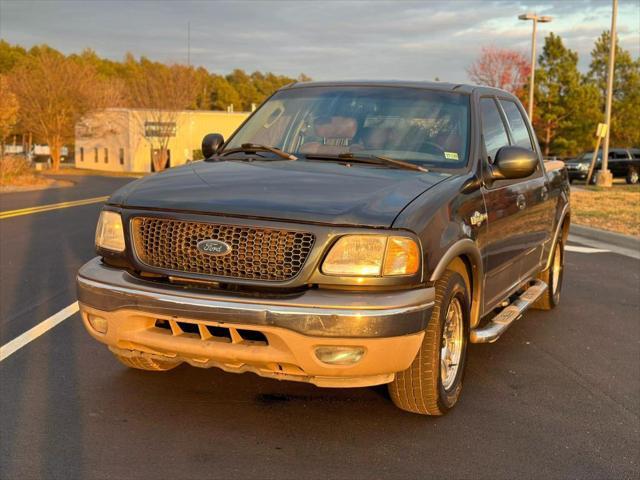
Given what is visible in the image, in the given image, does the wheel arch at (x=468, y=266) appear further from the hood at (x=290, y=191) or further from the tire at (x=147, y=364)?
the tire at (x=147, y=364)

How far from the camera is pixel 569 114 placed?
2036 inches

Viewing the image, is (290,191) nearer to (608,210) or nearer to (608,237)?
(608,237)

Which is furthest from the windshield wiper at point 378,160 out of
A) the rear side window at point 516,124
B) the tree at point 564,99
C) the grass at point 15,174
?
the tree at point 564,99

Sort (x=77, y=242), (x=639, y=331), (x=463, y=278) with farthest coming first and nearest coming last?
(x=77, y=242) < (x=639, y=331) < (x=463, y=278)

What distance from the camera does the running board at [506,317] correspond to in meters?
4.81

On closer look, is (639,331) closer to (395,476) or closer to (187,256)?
(395,476)

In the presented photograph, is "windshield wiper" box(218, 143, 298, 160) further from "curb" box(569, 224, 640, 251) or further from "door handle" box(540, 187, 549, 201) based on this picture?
"curb" box(569, 224, 640, 251)

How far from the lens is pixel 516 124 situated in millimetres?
6367

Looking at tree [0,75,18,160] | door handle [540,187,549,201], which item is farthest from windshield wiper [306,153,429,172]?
tree [0,75,18,160]

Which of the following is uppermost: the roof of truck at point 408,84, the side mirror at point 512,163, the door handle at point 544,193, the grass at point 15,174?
the roof of truck at point 408,84

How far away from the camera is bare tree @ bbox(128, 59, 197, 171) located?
7119 cm

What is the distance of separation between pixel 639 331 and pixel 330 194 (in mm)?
3934

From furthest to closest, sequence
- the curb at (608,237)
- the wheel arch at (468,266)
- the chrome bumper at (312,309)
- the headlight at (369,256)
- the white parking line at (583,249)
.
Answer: the curb at (608,237) < the white parking line at (583,249) < the wheel arch at (468,266) < the headlight at (369,256) < the chrome bumper at (312,309)

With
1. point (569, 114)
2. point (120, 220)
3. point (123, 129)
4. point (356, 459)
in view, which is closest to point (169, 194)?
point (120, 220)
